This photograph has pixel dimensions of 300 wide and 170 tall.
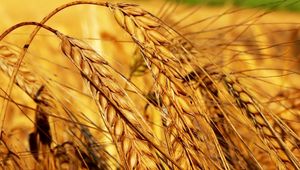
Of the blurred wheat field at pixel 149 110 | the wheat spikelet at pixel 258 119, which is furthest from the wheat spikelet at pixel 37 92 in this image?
the wheat spikelet at pixel 258 119

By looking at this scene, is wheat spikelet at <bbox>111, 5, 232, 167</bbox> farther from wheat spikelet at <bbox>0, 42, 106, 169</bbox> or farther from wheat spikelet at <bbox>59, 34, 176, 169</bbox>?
wheat spikelet at <bbox>0, 42, 106, 169</bbox>

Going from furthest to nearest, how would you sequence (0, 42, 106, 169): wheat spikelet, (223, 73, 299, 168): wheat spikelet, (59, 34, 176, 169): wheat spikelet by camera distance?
1. (0, 42, 106, 169): wheat spikelet
2. (223, 73, 299, 168): wheat spikelet
3. (59, 34, 176, 169): wheat spikelet

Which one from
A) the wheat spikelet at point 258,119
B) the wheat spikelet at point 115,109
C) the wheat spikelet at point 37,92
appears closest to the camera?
the wheat spikelet at point 115,109

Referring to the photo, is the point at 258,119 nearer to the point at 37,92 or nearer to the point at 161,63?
the point at 161,63

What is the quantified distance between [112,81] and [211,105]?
326mm

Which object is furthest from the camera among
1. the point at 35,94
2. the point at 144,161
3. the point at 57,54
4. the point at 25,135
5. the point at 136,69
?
the point at 57,54

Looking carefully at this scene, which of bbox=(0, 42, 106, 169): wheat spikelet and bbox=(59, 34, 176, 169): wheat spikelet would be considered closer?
bbox=(59, 34, 176, 169): wheat spikelet

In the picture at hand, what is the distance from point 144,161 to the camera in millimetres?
570

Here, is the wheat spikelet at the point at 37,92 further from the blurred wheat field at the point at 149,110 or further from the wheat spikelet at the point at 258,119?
the wheat spikelet at the point at 258,119

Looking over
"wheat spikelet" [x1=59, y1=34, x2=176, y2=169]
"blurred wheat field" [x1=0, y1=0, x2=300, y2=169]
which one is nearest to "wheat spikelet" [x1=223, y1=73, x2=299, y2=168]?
"blurred wheat field" [x1=0, y1=0, x2=300, y2=169]

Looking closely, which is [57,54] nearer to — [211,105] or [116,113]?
[211,105]

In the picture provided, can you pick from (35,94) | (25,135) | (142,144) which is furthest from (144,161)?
(25,135)

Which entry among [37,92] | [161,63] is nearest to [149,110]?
[37,92]

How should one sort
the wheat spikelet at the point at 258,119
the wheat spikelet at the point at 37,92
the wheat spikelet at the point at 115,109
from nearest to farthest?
the wheat spikelet at the point at 115,109
the wheat spikelet at the point at 258,119
the wheat spikelet at the point at 37,92
